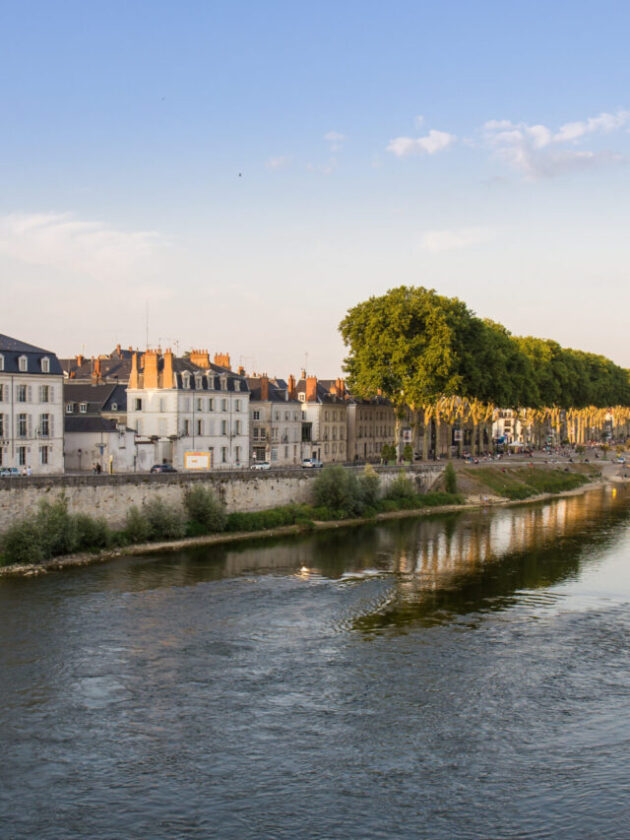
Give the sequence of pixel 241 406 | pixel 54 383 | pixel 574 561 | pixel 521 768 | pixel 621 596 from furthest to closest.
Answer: pixel 241 406 → pixel 54 383 → pixel 574 561 → pixel 621 596 → pixel 521 768

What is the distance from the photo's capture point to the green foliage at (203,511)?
178ft

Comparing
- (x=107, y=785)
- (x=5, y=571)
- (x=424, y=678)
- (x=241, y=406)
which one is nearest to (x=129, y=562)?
(x=5, y=571)

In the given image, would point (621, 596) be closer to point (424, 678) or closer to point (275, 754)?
point (424, 678)

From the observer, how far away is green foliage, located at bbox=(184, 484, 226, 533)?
54344mm

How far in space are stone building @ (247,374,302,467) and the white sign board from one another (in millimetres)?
13927

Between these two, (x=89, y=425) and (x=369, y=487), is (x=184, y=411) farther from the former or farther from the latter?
(x=369, y=487)

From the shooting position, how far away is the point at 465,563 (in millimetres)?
48438

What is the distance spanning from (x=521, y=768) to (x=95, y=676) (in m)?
12.9

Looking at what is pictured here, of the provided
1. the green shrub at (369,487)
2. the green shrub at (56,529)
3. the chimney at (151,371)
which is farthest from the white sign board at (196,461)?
the green shrub at (56,529)

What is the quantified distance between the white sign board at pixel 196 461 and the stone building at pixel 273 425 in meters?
13.9

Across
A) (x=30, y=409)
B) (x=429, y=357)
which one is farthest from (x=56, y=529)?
(x=429, y=357)

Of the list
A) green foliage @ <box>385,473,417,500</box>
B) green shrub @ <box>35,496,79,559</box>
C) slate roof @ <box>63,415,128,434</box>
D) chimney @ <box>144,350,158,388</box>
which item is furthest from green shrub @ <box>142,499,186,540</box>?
green foliage @ <box>385,473,417,500</box>

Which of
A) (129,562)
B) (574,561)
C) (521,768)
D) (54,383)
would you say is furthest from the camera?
(54,383)

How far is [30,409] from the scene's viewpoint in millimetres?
56812
